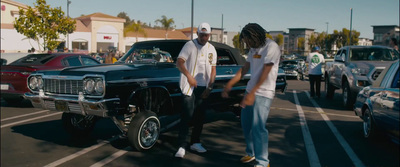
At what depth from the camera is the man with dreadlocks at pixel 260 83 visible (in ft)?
14.0

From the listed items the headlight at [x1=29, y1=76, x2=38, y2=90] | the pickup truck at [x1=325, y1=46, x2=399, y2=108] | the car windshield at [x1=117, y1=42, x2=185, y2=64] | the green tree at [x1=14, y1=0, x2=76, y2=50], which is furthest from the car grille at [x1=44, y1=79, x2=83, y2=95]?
the green tree at [x1=14, y1=0, x2=76, y2=50]

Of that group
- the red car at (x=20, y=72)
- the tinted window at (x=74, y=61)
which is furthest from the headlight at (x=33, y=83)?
the tinted window at (x=74, y=61)

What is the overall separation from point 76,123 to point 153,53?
181cm

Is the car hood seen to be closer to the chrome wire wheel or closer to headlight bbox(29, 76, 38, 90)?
the chrome wire wheel

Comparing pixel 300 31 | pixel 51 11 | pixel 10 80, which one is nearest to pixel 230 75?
pixel 10 80

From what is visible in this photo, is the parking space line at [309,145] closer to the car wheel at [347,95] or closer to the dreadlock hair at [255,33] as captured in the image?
the dreadlock hair at [255,33]

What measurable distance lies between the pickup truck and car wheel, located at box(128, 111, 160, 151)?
19.1 ft

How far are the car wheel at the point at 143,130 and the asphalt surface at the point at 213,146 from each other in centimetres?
15

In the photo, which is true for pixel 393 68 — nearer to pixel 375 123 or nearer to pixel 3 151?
pixel 375 123

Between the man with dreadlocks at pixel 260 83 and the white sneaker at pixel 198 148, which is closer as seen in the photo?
the man with dreadlocks at pixel 260 83

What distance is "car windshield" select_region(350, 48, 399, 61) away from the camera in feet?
35.8

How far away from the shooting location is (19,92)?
956 cm

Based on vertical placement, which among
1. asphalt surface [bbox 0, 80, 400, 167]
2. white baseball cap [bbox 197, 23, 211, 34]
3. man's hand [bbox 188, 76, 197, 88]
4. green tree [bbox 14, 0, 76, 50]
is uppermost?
green tree [bbox 14, 0, 76, 50]

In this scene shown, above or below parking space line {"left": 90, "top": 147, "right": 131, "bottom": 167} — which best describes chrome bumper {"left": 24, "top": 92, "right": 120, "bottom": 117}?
above
